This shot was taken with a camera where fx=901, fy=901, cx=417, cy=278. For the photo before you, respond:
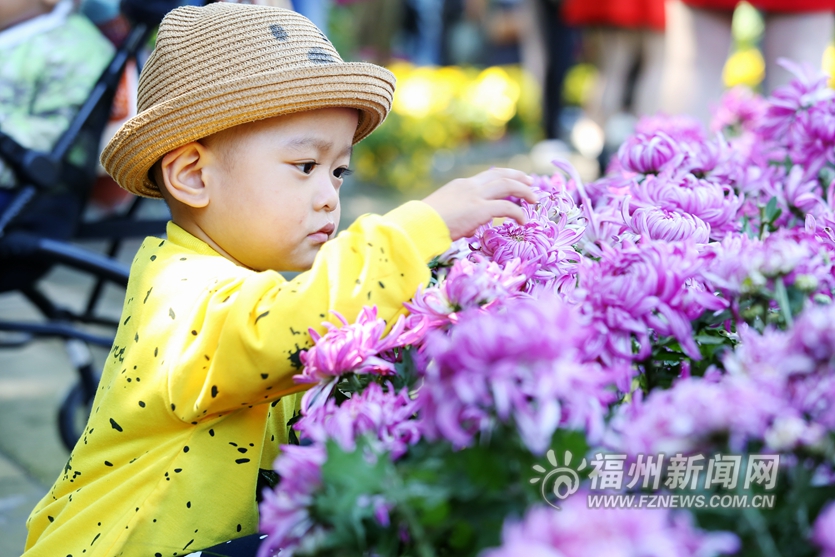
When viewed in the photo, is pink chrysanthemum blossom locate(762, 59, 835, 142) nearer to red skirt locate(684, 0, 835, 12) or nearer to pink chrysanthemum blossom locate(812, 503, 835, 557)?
red skirt locate(684, 0, 835, 12)

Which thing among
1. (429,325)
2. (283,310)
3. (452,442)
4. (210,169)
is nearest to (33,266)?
(210,169)

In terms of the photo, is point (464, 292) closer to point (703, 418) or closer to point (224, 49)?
point (703, 418)

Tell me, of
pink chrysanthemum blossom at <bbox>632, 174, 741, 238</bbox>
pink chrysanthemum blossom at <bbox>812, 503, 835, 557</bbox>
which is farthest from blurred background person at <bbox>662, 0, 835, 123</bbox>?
pink chrysanthemum blossom at <bbox>812, 503, 835, 557</bbox>

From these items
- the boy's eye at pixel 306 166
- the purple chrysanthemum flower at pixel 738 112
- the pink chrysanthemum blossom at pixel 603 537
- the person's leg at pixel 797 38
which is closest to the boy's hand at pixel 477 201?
the boy's eye at pixel 306 166

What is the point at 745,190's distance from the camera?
1.63 m

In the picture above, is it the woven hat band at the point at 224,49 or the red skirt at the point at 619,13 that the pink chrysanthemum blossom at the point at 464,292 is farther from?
the red skirt at the point at 619,13

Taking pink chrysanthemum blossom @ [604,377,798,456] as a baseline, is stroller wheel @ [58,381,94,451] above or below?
below

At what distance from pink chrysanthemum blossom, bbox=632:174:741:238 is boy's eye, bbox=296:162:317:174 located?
20.2 inches

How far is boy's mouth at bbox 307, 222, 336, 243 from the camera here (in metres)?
1.47

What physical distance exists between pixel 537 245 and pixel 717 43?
82.5 inches

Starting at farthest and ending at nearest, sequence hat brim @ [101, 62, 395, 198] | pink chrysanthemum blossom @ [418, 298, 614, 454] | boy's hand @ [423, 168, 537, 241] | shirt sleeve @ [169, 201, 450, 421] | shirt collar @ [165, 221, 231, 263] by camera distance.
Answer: shirt collar @ [165, 221, 231, 263] → hat brim @ [101, 62, 395, 198] → boy's hand @ [423, 168, 537, 241] → shirt sleeve @ [169, 201, 450, 421] → pink chrysanthemum blossom @ [418, 298, 614, 454]

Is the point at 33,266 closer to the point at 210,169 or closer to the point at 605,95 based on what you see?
the point at 210,169

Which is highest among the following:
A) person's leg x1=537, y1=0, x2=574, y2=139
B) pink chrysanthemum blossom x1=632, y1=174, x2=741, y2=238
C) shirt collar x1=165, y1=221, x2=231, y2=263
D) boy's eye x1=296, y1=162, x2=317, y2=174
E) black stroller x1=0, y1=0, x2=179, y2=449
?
pink chrysanthemum blossom x1=632, y1=174, x2=741, y2=238

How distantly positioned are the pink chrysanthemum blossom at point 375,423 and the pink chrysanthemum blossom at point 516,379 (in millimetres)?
97
